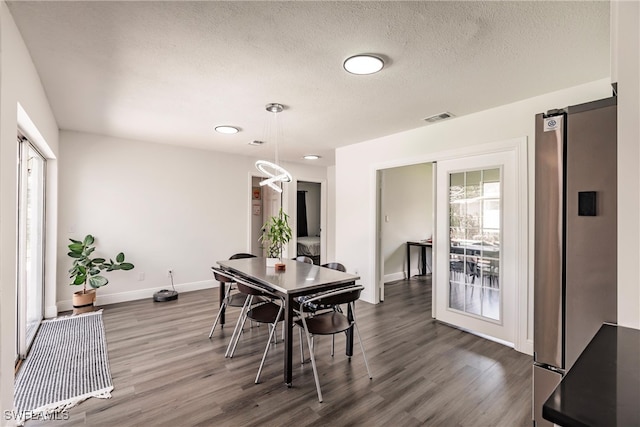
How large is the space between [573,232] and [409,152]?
2.72 meters

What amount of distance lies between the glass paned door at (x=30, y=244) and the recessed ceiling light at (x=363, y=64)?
2.88 metres

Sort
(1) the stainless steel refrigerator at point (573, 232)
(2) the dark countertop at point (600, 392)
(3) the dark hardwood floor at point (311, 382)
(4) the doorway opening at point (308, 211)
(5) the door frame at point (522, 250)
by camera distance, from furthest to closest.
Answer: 1. (4) the doorway opening at point (308, 211)
2. (5) the door frame at point (522, 250)
3. (3) the dark hardwood floor at point (311, 382)
4. (1) the stainless steel refrigerator at point (573, 232)
5. (2) the dark countertop at point (600, 392)

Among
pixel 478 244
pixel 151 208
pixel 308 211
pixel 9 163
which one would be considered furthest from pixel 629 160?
pixel 308 211

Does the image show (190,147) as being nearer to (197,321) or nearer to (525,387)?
(197,321)

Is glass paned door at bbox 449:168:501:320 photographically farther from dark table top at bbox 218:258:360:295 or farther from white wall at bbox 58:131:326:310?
white wall at bbox 58:131:326:310

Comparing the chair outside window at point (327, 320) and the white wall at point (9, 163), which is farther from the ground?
the white wall at point (9, 163)

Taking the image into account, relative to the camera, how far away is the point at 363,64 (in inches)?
85.0

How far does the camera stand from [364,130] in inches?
157

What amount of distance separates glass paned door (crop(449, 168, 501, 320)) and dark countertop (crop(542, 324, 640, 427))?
2521mm

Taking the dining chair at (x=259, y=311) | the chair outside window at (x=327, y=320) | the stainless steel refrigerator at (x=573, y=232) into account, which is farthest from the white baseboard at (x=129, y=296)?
the stainless steel refrigerator at (x=573, y=232)

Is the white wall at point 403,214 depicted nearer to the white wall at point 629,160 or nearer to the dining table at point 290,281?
the dining table at point 290,281

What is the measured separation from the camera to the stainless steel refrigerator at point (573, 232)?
1.31m

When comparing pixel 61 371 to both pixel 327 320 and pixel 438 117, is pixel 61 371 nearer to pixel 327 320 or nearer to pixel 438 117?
pixel 327 320

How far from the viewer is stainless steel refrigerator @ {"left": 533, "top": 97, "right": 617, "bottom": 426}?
1.31 meters
